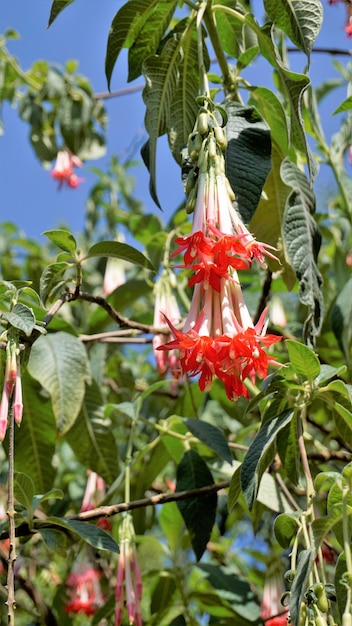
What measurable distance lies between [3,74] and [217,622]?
1.66m

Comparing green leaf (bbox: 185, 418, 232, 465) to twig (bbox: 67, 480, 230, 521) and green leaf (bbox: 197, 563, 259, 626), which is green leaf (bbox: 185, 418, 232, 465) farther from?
green leaf (bbox: 197, 563, 259, 626)

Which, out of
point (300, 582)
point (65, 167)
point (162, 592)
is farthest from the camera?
point (65, 167)

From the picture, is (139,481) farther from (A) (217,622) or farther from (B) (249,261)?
(B) (249,261)

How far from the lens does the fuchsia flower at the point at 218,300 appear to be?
71 cm

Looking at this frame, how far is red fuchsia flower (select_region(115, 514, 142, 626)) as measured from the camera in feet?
3.17

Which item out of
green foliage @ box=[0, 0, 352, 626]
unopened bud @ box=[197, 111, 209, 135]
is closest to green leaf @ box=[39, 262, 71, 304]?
green foliage @ box=[0, 0, 352, 626]

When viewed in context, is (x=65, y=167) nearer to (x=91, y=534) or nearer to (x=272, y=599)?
(x=272, y=599)

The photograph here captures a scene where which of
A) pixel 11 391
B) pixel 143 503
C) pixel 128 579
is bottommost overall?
pixel 128 579

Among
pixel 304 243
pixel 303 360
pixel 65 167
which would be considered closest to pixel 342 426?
pixel 303 360

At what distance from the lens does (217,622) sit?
1.29m

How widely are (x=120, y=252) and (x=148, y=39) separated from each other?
0.29 m

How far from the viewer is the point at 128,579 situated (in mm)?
1009

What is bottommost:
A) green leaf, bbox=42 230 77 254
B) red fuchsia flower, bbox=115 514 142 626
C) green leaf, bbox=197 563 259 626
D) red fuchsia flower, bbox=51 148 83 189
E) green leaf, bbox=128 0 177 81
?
green leaf, bbox=197 563 259 626

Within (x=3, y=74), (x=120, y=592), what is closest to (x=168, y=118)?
(x=120, y=592)
